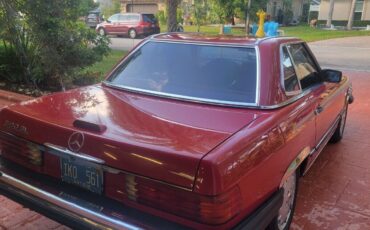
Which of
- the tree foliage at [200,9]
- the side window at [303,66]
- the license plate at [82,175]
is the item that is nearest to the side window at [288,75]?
the side window at [303,66]

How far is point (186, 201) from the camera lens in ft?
6.61

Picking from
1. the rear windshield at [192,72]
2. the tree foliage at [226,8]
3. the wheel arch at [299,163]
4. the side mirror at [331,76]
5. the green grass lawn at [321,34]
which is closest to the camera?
the wheel arch at [299,163]

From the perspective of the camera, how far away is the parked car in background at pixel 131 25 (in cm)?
2522

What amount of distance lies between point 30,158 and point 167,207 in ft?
3.72

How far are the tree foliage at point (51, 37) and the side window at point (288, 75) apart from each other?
434 cm

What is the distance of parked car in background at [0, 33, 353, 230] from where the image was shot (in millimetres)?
2049

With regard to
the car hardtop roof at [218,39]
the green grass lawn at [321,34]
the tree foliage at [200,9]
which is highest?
the tree foliage at [200,9]

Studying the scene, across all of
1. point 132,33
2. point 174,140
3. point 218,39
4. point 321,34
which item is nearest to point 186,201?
point 174,140

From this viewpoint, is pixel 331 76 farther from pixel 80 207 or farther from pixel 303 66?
pixel 80 207

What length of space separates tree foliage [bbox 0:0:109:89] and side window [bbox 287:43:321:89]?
412 centimetres

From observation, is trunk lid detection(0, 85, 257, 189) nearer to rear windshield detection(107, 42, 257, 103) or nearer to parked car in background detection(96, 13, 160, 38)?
rear windshield detection(107, 42, 257, 103)

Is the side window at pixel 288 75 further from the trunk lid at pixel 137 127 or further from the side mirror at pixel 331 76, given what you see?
the side mirror at pixel 331 76

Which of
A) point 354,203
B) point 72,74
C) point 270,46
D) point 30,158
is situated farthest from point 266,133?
point 72,74

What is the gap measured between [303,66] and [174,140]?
2076 millimetres
